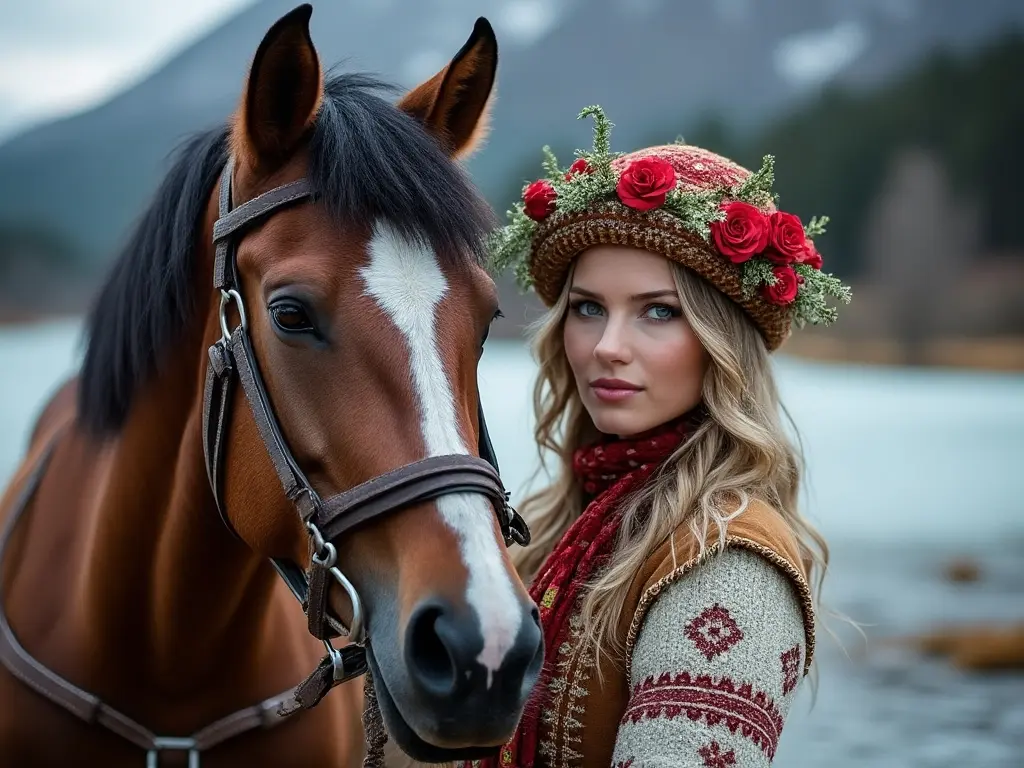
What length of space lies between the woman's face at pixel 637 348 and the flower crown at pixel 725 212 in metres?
0.11

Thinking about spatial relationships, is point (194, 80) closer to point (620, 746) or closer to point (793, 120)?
point (793, 120)

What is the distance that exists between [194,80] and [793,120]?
5951 mm

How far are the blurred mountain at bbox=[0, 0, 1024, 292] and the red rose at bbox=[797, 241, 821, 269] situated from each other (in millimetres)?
4844

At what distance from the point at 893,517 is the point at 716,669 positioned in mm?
9149

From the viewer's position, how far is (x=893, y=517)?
9.57 meters

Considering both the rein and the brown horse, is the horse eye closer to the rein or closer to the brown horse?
the brown horse

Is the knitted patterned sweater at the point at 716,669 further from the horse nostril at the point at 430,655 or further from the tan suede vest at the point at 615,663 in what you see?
the horse nostril at the point at 430,655

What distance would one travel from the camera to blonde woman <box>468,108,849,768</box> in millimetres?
1363

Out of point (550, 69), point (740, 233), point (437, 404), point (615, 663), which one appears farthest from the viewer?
point (550, 69)

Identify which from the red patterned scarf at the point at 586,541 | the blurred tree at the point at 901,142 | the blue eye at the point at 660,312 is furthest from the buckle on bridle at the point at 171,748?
the blurred tree at the point at 901,142

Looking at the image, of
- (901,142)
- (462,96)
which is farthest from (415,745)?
(901,142)

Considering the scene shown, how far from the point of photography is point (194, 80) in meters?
7.86

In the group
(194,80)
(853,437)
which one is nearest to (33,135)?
(194,80)

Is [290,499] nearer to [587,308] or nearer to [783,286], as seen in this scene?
[587,308]
